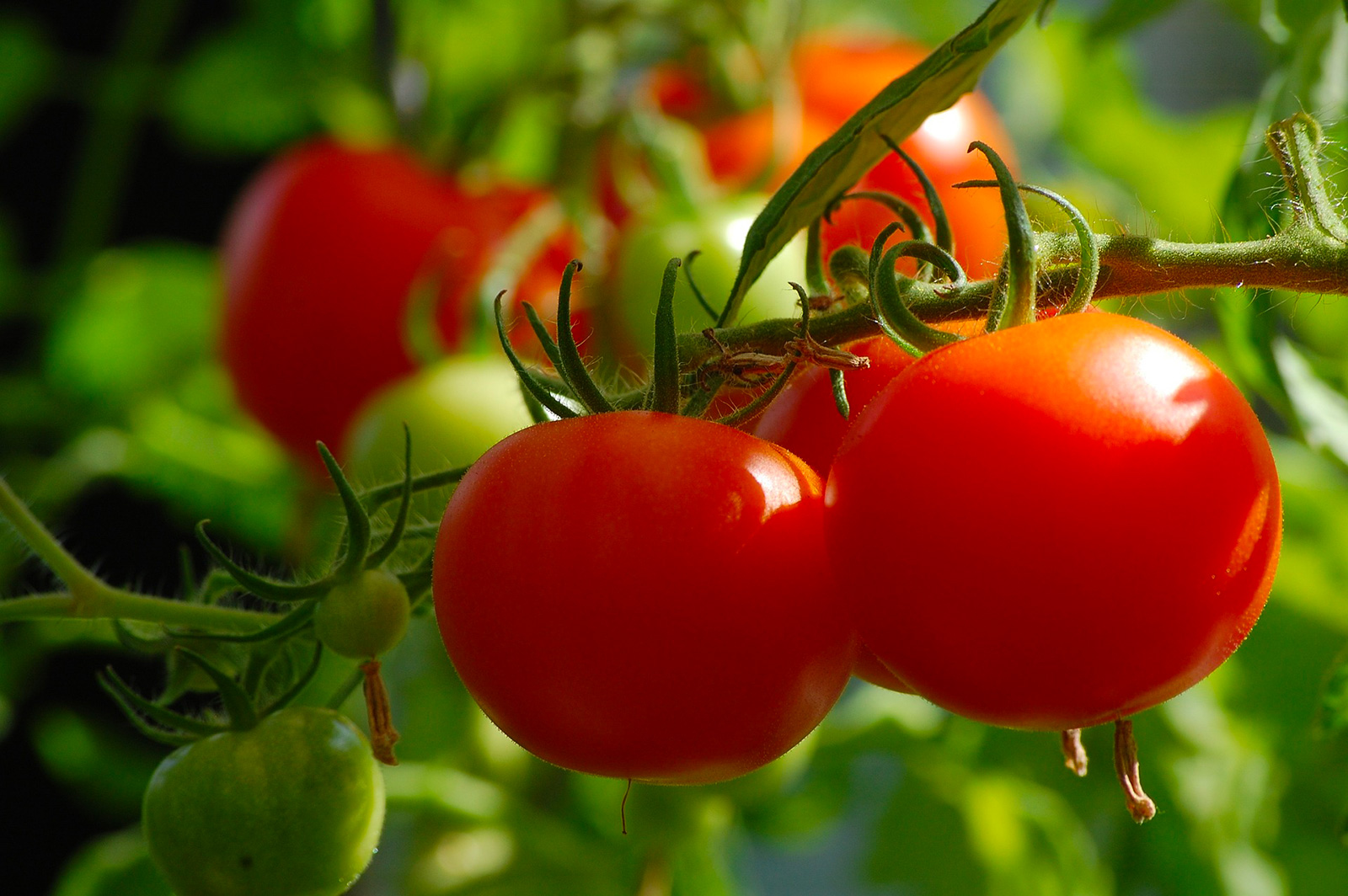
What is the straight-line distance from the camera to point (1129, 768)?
0.29m

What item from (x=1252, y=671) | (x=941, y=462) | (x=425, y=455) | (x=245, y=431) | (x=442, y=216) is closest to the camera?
(x=941, y=462)

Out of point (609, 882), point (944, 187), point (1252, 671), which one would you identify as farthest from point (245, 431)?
point (1252, 671)

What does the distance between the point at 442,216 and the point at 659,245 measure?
0.66ft

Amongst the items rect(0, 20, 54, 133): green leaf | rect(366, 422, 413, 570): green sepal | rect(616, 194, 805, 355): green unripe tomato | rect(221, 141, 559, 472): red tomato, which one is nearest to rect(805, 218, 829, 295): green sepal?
rect(366, 422, 413, 570): green sepal

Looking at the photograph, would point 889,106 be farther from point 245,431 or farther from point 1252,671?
point 245,431

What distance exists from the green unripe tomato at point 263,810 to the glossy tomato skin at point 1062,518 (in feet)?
0.48

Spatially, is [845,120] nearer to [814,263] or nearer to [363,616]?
[814,263]

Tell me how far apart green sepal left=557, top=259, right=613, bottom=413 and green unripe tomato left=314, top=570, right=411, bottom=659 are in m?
0.06

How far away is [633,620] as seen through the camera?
0.93 feet

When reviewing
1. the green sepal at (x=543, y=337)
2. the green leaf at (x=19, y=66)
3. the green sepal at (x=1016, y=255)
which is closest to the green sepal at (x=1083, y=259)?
the green sepal at (x=1016, y=255)

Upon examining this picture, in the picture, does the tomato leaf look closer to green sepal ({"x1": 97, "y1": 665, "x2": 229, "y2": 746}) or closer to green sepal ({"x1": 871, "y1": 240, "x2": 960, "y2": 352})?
green sepal ({"x1": 871, "y1": 240, "x2": 960, "y2": 352})

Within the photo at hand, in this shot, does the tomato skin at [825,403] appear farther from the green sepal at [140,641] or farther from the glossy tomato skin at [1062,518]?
the green sepal at [140,641]

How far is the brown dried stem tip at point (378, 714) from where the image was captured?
321mm

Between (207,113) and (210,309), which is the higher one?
(207,113)
